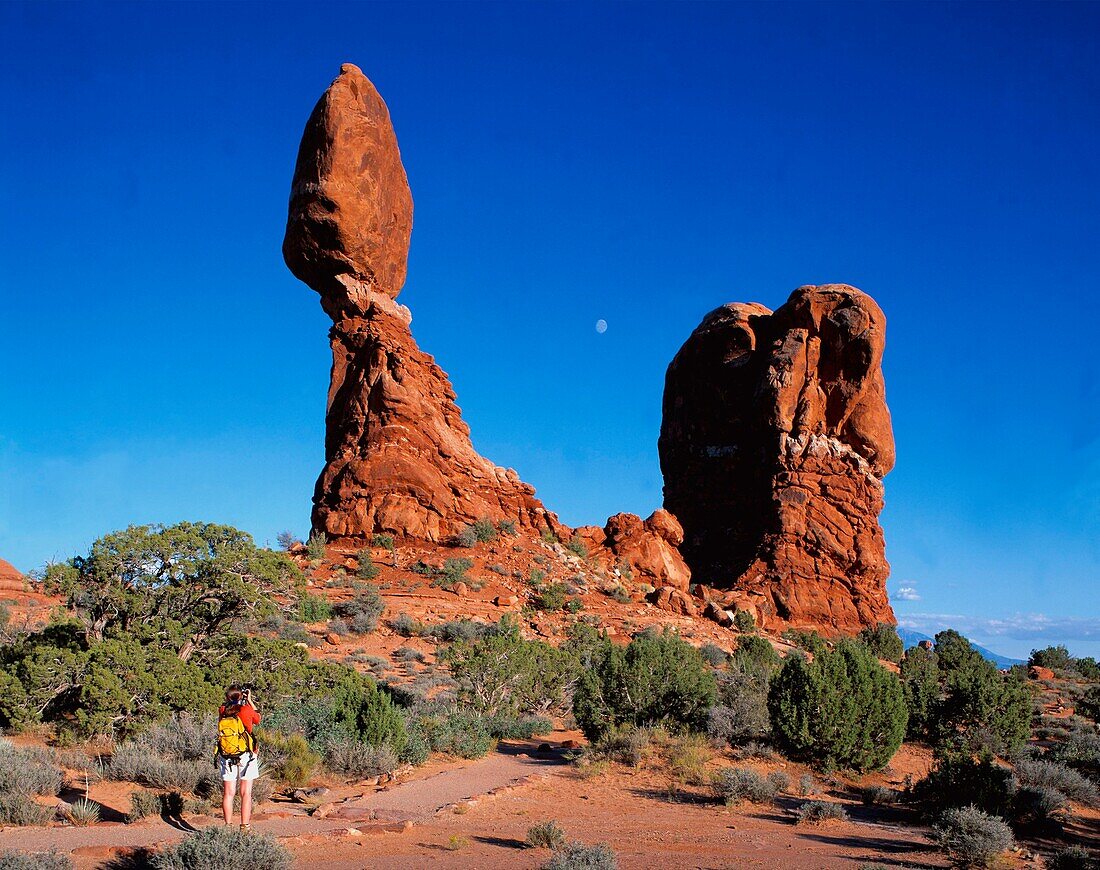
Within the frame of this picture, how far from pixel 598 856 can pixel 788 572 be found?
3073 cm

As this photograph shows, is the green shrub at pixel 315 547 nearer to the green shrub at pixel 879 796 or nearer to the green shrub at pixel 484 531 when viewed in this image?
the green shrub at pixel 484 531

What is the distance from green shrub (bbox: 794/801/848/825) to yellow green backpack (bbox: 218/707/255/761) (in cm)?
652

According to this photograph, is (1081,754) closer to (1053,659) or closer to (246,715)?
(246,715)

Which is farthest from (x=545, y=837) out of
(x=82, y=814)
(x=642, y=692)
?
(x=642, y=692)

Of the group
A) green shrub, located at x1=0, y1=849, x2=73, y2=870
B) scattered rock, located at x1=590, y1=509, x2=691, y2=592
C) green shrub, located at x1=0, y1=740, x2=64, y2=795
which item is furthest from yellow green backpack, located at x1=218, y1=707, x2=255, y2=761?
scattered rock, located at x1=590, y1=509, x2=691, y2=592

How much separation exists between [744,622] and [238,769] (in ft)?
84.0

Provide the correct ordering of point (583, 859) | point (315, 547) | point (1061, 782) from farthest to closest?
point (315, 547) → point (1061, 782) → point (583, 859)

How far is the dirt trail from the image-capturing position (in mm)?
7309

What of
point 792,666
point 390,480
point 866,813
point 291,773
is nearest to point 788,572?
point 390,480

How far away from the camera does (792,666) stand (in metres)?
14.0

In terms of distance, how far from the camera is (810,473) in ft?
122

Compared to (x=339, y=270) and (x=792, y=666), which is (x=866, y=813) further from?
(x=339, y=270)

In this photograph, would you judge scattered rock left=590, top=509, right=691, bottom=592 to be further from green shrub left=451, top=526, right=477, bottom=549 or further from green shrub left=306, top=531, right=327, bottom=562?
green shrub left=306, top=531, right=327, bottom=562

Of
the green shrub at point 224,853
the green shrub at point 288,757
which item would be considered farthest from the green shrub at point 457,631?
the green shrub at point 224,853
